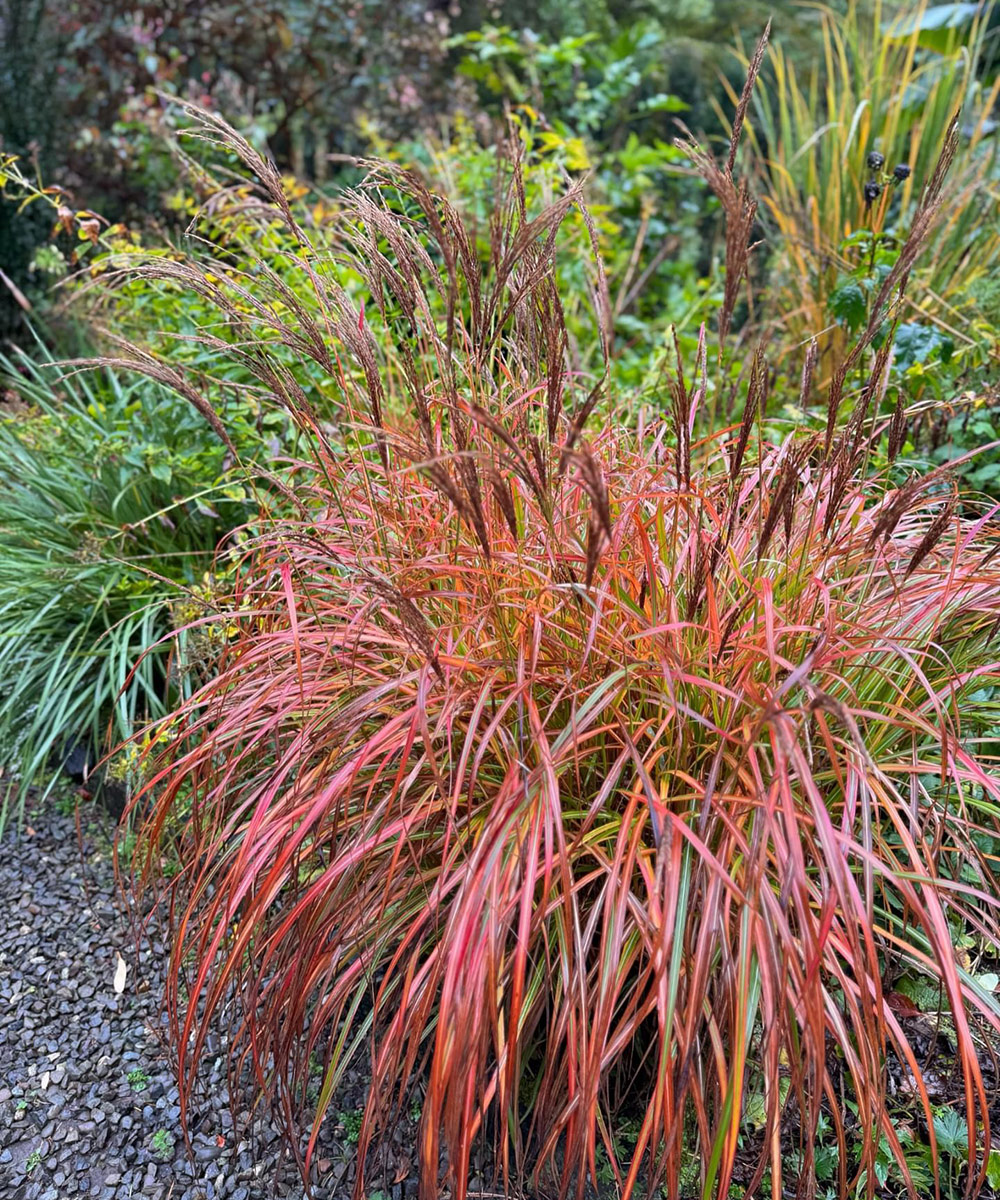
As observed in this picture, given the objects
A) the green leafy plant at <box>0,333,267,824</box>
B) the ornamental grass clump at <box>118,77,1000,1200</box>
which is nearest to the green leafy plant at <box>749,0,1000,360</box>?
the ornamental grass clump at <box>118,77,1000,1200</box>

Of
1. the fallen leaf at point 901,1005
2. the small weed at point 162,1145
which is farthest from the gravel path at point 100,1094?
the fallen leaf at point 901,1005

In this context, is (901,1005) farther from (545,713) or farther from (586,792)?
(545,713)

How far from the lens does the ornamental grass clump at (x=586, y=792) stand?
1.25m

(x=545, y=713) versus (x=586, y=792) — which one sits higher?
(x=545, y=713)

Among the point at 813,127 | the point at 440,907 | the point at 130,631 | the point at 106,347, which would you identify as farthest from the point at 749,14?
the point at 440,907

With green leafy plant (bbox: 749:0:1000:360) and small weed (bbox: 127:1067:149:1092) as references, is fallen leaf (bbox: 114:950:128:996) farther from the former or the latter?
green leafy plant (bbox: 749:0:1000:360)

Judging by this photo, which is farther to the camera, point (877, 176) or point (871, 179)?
point (871, 179)

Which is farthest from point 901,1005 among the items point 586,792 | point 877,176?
point 877,176

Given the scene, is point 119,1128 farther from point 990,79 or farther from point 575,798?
point 990,79

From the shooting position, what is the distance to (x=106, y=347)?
3.53 m

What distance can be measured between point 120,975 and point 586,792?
4.02ft

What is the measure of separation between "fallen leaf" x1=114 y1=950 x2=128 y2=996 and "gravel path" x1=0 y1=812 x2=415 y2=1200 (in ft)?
0.04

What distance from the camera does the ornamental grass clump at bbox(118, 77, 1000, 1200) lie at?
125cm

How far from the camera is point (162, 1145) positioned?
1.73 meters
